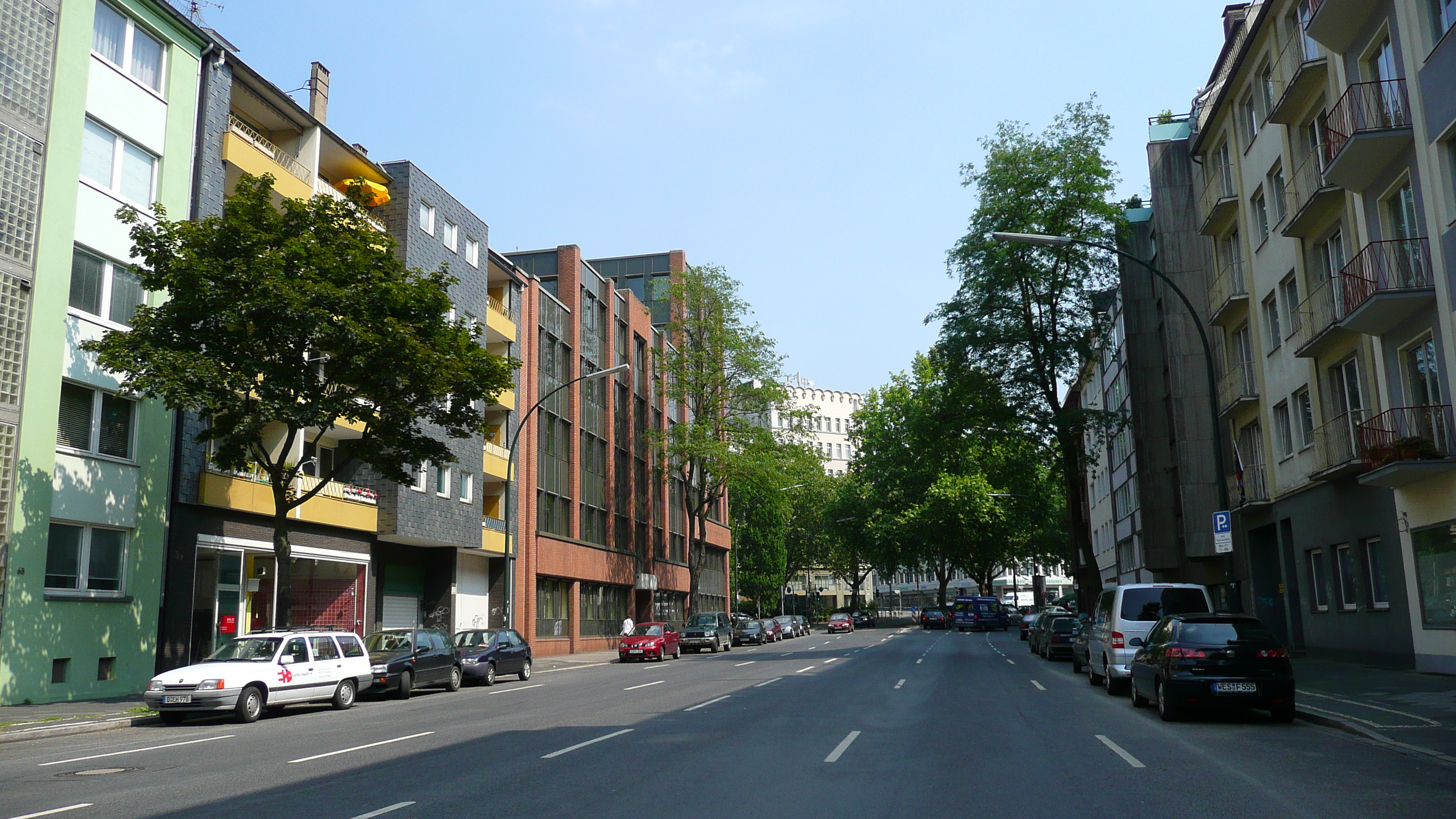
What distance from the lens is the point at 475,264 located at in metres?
38.1

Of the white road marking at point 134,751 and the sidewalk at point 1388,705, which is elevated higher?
the sidewalk at point 1388,705

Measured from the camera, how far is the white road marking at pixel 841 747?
1134 centimetres

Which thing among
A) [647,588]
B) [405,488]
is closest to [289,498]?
[405,488]

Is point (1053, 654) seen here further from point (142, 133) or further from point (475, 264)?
point (142, 133)

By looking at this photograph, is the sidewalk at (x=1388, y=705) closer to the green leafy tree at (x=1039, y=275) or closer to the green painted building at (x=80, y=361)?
the green leafy tree at (x=1039, y=275)

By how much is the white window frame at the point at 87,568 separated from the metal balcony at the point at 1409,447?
80.2ft

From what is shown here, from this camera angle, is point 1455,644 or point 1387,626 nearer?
point 1455,644

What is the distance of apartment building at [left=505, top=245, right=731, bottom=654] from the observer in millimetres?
42656

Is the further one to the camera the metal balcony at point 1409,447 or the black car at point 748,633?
the black car at point 748,633


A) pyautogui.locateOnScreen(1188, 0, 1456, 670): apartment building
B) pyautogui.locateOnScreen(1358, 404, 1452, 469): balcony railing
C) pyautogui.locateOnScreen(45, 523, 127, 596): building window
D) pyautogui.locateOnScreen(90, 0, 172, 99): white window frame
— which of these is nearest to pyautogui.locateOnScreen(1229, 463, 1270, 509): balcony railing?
pyautogui.locateOnScreen(1188, 0, 1456, 670): apartment building

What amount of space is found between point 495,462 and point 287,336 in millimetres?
18296

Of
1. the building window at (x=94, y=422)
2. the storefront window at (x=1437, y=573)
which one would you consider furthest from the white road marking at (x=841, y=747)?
the building window at (x=94, y=422)

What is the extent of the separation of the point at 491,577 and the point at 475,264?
38.3 ft

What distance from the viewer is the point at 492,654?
2780 cm
